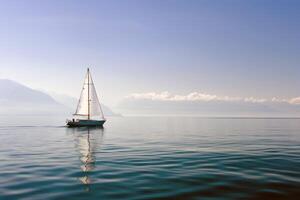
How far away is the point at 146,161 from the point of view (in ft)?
92.3

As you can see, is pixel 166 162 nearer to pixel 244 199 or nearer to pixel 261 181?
pixel 261 181

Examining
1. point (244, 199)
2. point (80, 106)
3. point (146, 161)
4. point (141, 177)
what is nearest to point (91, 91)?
point (80, 106)

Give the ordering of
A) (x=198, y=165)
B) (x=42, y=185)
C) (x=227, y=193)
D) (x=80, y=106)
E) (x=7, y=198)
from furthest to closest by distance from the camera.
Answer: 1. (x=80, y=106)
2. (x=198, y=165)
3. (x=42, y=185)
4. (x=227, y=193)
5. (x=7, y=198)

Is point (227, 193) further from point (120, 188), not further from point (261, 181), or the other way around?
point (120, 188)

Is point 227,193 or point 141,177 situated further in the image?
point 141,177

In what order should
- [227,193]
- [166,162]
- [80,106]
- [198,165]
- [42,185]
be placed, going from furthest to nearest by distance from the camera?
[80,106] < [166,162] < [198,165] < [42,185] < [227,193]

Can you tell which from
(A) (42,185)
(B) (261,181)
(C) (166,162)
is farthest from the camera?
(C) (166,162)

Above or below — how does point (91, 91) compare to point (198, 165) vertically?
above

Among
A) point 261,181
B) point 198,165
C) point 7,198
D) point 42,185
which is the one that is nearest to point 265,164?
point 198,165

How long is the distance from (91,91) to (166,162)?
8191 centimetres

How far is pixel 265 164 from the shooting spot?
2645 cm

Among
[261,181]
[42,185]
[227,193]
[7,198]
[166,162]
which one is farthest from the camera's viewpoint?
[166,162]

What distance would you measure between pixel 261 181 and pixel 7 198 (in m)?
15.3

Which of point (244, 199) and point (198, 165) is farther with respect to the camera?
point (198, 165)
